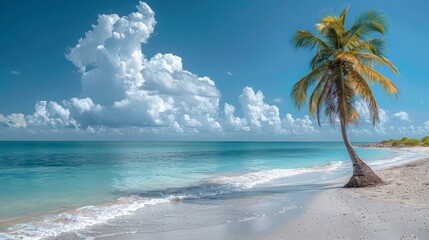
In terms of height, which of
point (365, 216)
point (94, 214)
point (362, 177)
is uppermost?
point (362, 177)

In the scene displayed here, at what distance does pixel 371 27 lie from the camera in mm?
13102

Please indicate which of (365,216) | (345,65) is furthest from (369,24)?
(365,216)

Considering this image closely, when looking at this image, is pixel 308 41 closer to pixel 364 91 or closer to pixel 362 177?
pixel 364 91

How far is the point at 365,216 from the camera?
7395 mm

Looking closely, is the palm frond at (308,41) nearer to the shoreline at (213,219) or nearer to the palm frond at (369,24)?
the palm frond at (369,24)

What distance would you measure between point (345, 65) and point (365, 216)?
26.1 feet

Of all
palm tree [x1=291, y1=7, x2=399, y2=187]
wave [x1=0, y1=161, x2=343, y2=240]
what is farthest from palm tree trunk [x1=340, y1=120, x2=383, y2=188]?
wave [x1=0, y1=161, x2=343, y2=240]

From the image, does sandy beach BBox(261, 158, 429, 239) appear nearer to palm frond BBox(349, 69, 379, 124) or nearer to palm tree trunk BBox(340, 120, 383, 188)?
palm tree trunk BBox(340, 120, 383, 188)

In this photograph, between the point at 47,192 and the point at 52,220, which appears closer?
the point at 52,220

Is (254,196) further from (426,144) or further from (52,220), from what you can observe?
(426,144)

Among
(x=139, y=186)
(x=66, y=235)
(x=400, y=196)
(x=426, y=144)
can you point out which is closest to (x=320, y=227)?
(x=400, y=196)

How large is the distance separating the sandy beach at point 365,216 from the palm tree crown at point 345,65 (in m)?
3.82

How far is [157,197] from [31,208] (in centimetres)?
441

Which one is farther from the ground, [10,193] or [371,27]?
[371,27]
